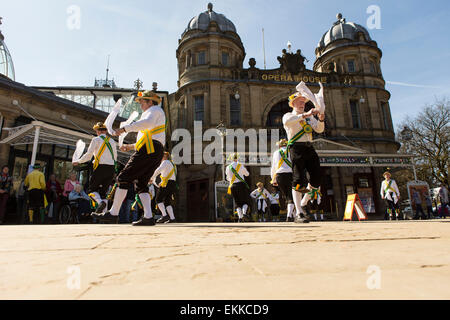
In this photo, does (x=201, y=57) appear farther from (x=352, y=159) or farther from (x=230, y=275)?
(x=230, y=275)

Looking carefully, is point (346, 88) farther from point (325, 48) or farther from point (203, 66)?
point (203, 66)

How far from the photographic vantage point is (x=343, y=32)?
79.9ft

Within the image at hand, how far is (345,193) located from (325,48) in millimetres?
13555

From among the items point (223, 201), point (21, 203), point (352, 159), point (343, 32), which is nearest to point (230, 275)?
point (21, 203)

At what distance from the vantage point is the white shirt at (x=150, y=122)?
4340mm

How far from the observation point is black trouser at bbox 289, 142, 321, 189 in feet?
16.3

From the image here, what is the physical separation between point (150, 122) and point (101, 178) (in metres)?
2.35

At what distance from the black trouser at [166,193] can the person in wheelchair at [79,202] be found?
2.94 meters

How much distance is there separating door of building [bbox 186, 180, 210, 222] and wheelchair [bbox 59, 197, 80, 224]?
10260mm

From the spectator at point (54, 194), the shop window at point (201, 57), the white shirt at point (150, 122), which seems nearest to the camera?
the white shirt at point (150, 122)

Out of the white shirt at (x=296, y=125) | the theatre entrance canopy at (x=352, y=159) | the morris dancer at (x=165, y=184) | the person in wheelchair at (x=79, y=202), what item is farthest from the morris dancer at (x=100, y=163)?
the theatre entrance canopy at (x=352, y=159)

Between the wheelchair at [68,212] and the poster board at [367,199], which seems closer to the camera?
the wheelchair at [68,212]

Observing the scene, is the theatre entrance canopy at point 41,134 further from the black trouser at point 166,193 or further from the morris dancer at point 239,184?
the morris dancer at point 239,184
